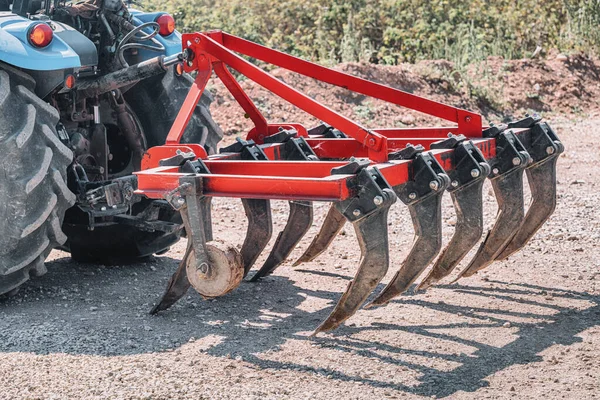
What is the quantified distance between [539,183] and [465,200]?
0.63 metres

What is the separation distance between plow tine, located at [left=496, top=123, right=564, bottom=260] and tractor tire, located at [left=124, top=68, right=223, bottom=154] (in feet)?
5.67

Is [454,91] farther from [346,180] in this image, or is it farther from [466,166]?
[346,180]

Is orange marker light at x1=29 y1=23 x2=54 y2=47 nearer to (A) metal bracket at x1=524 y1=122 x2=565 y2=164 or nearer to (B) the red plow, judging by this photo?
(B) the red plow

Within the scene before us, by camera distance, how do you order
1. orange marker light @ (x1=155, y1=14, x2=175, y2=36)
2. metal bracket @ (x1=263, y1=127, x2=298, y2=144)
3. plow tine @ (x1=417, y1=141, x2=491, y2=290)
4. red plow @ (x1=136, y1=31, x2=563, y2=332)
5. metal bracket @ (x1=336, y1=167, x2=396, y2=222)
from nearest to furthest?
metal bracket @ (x1=336, y1=167, x2=396, y2=222) < red plow @ (x1=136, y1=31, x2=563, y2=332) < plow tine @ (x1=417, y1=141, x2=491, y2=290) < metal bracket @ (x1=263, y1=127, x2=298, y2=144) < orange marker light @ (x1=155, y1=14, x2=175, y2=36)

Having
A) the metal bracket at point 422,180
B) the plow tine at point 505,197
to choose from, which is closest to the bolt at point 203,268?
the metal bracket at point 422,180

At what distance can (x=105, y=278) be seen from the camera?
17.1ft

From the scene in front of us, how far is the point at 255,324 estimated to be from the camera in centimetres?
436

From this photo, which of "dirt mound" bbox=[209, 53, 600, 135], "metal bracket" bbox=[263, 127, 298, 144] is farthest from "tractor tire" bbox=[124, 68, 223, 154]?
"dirt mound" bbox=[209, 53, 600, 135]

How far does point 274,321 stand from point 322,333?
1.09 ft

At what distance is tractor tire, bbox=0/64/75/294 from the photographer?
423 centimetres

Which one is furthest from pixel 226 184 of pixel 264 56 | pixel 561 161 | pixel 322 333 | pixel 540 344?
pixel 561 161

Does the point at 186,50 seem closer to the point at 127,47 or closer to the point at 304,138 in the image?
the point at 127,47

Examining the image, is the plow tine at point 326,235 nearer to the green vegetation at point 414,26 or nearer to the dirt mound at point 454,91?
the dirt mound at point 454,91

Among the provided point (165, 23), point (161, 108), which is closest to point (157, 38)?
point (165, 23)
